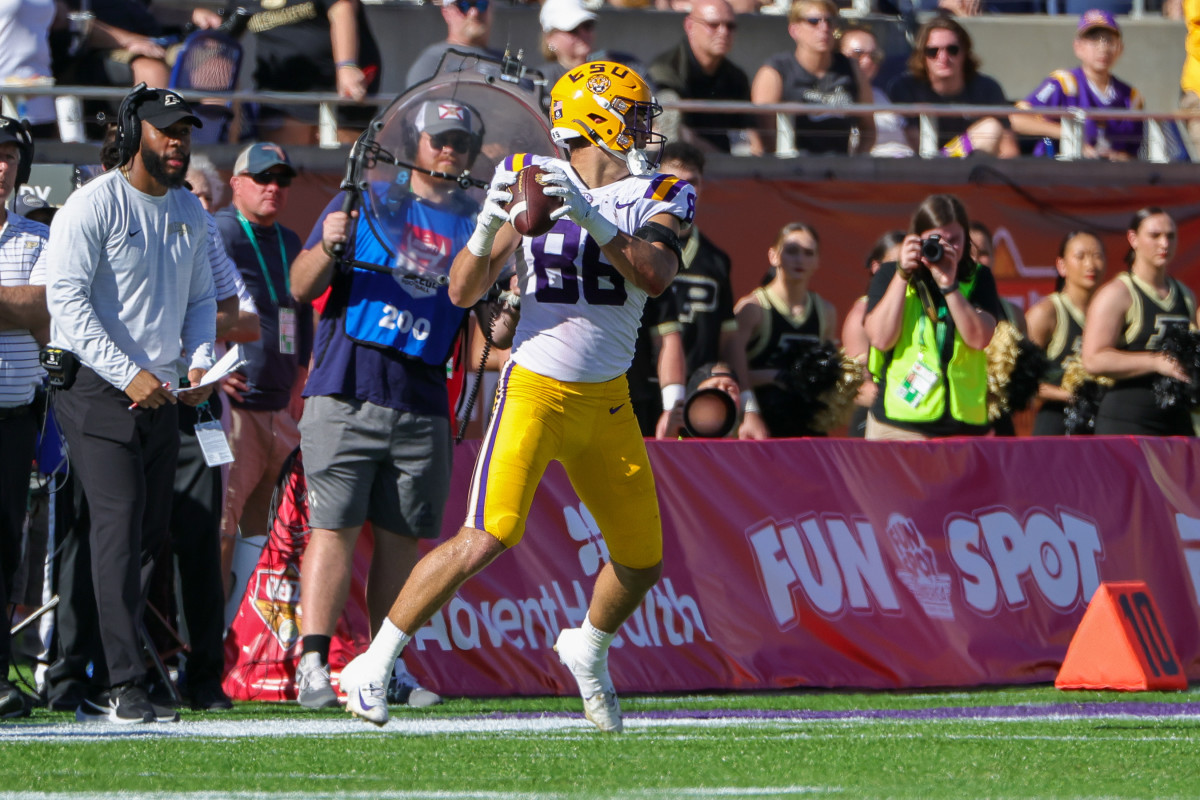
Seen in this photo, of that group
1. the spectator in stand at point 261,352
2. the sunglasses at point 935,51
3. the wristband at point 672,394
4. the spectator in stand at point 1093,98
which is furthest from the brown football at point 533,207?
the spectator in stand at point 1093,98

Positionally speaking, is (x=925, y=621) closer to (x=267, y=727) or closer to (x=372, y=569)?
(x=372, y=569)

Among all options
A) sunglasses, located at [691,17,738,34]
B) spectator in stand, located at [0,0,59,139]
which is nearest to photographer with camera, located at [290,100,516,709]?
spectator in stand, located at [0,0,59,139]

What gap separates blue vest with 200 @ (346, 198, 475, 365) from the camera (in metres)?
7.21

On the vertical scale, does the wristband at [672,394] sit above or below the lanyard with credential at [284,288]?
below

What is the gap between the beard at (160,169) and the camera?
648 cm

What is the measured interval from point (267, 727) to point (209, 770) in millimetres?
1169

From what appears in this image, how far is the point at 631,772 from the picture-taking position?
5.09m

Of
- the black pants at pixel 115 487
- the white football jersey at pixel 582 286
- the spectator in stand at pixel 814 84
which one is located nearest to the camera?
the white football jersey at pixel 582 286

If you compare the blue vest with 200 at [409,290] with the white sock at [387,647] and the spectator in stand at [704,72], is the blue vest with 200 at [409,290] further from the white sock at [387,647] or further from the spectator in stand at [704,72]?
the spectator in stand at [704,72]

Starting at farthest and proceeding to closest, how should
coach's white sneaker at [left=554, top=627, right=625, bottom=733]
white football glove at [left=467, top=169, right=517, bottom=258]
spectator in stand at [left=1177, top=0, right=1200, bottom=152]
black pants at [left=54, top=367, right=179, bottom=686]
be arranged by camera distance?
1. spectator in stand at [left=1177, top=0, right=1200, bottom=152]
2. black pants at [left=54, top=367, right=179, bottom=686]
3. coach's white sneaker at [left=554, top=627, right=625, bottom=733]
4. white football glove at [left=467, top=169, right=517, bottom=258]

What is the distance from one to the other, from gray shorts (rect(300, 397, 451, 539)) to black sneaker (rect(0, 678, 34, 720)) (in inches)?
53.0

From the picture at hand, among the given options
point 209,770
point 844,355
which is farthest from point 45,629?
point 844,355

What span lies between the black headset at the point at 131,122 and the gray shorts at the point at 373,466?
Answer: 133 centimetres

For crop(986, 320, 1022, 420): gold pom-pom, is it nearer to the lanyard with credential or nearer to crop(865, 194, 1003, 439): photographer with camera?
crop(865, 194, 1003, 439): photographer with camera
